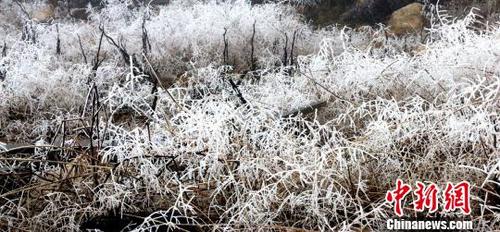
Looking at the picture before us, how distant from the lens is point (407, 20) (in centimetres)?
657

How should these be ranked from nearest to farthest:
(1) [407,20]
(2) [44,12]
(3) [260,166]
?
(3) [260,166], (1) [407,20], (2) [44,12]

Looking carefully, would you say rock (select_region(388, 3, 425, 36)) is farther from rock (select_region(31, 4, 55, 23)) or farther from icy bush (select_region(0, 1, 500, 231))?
rock (select_region(31, 4, 55, 23))

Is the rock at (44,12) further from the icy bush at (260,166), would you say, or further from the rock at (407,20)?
the icy bush at (260,166)

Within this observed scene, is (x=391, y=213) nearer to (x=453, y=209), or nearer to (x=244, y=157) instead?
(x=453, y=209)

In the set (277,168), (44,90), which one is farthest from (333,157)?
(44,90)

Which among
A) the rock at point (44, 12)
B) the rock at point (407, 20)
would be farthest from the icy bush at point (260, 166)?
the rock at point (44, 12)

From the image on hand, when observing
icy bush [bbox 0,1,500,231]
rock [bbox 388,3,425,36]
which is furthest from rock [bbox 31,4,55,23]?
icy bush [bbox 0,1,500,231]

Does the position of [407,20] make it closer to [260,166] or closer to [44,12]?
[260,166]

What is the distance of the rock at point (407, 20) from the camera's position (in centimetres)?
632

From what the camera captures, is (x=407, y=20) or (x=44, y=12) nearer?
(x=407, y=20)

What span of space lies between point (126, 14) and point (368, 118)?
17.1 feet

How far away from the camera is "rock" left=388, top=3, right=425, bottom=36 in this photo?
632cm

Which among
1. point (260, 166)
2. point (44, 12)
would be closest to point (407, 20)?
point (260, 166)

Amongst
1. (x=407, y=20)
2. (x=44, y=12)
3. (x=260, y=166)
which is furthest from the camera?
Answer: (x=44, y=12)
